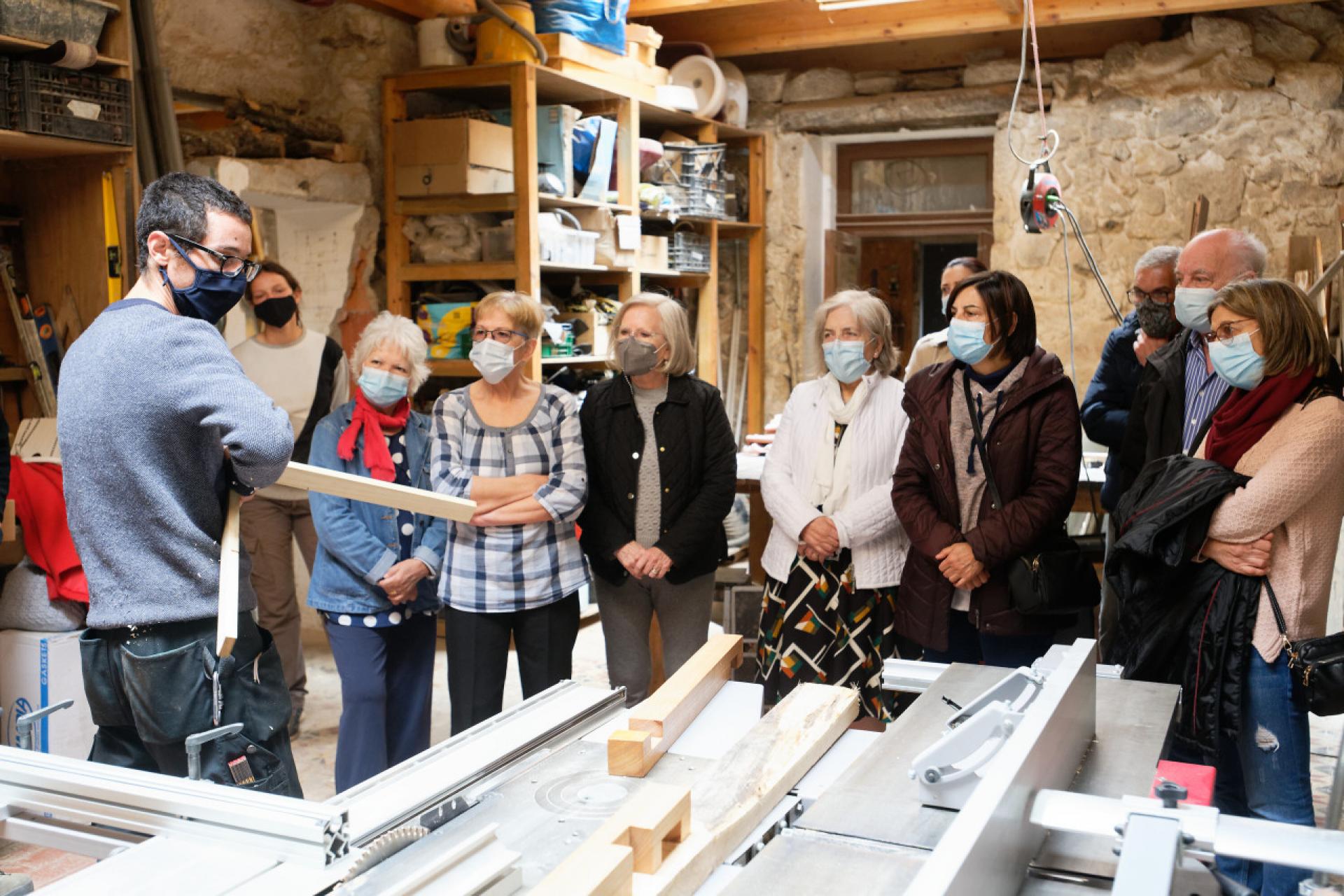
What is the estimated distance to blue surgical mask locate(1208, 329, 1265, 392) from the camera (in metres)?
2.37

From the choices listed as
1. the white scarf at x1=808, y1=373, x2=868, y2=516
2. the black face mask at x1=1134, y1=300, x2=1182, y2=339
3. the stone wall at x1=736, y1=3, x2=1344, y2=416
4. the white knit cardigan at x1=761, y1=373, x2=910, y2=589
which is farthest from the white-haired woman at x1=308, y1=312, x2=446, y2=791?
the stone wall at x1=736, y1=3, x2=1344, y2=416

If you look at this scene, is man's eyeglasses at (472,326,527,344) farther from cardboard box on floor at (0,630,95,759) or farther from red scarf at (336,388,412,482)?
cardboard box on floor at (0,630,95,759)

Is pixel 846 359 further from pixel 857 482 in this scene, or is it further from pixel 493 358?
pixel 493 358

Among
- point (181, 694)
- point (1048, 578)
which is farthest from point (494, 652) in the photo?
point (1048, 578)

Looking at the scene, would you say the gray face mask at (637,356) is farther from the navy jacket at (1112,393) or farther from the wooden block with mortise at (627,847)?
the wooden block with mortise at (627,847)

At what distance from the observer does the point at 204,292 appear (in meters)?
1.96

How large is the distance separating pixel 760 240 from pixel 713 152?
2.52ft

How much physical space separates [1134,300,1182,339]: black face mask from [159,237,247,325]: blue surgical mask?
8.44 ft

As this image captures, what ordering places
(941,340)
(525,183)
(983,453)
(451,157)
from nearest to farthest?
(983,453) → (941,340) → (451,157) → (525,183)

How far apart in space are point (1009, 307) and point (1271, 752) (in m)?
1.13

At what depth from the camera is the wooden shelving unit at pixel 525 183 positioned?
4.71 metres

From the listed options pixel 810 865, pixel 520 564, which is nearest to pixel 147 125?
pixel 520 564

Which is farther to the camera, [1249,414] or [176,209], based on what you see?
[1249,414]

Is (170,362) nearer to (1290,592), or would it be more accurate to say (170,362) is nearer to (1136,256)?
(1290,592)
